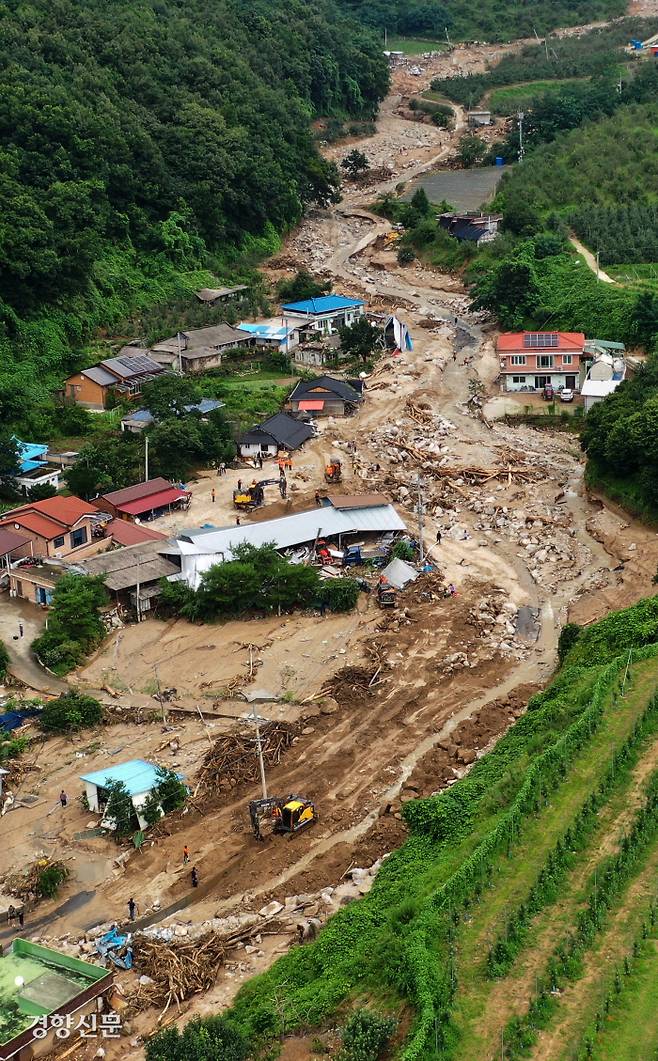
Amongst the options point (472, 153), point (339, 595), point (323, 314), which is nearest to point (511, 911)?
point (339, 595)

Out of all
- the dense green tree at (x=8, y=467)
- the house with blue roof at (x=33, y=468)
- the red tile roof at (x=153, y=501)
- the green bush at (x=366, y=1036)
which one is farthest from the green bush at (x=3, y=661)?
the green bush at (x=366, y=1036)

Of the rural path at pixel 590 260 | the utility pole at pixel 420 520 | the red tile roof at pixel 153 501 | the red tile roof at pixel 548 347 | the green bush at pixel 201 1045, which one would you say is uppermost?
the green bush at pixel 201 1045

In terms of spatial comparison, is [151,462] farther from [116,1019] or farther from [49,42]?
[49,42]

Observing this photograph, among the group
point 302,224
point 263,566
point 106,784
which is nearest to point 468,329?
point 302,224

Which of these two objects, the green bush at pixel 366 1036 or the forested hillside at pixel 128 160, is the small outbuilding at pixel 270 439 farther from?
the green bush at pixel 366 1036

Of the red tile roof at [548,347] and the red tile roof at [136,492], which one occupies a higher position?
the red tile roof at [548,347]

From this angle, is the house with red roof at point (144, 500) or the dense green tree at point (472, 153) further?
the dense green tree at point (472, 153)

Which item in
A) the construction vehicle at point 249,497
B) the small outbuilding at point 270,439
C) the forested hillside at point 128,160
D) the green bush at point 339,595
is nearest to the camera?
the green bush at point 339,595

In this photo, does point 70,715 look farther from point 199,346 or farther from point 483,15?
point 483,15
